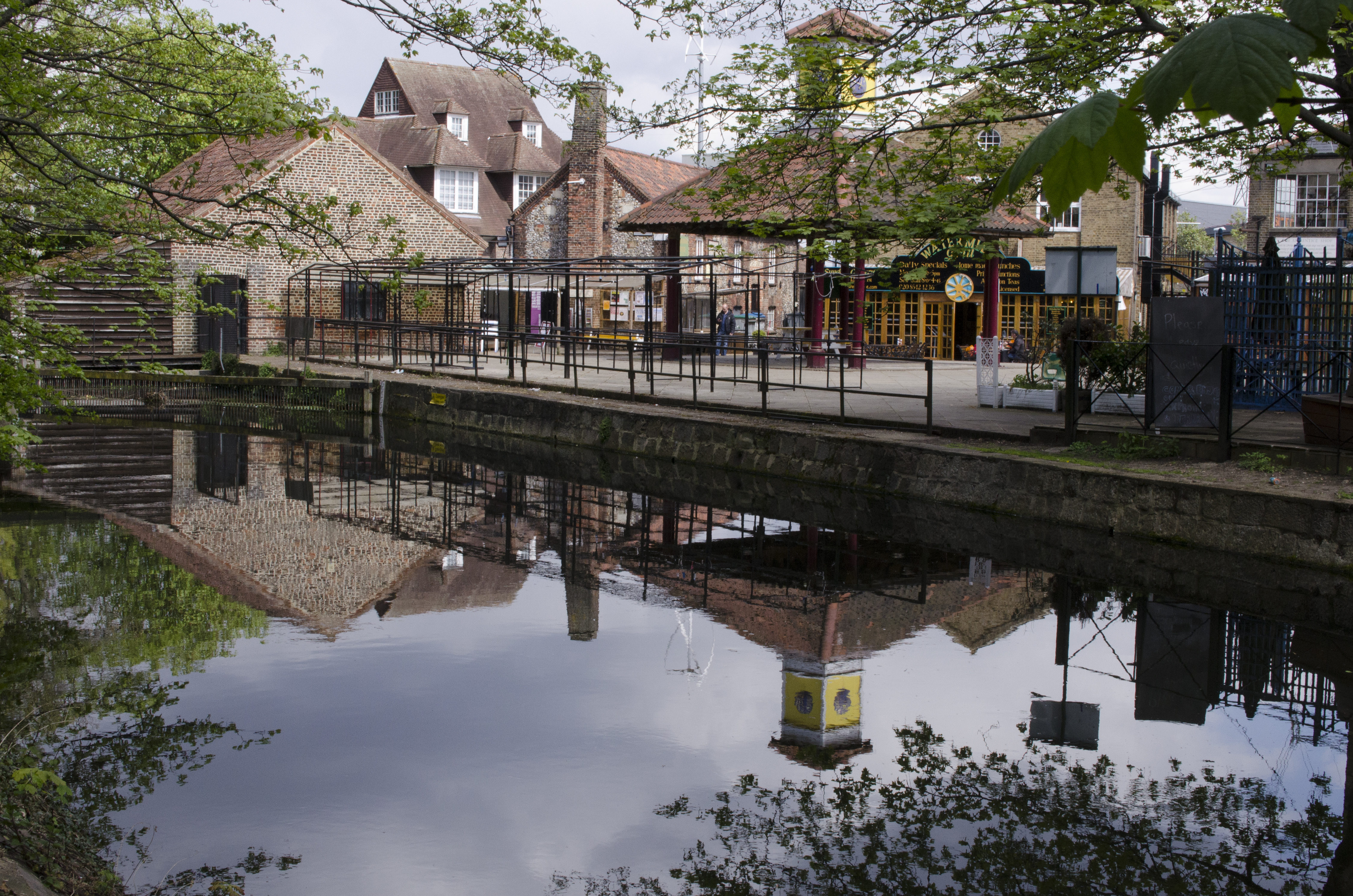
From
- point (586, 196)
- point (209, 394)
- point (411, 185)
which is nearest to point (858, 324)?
point (209, 394)

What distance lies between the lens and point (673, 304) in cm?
2566

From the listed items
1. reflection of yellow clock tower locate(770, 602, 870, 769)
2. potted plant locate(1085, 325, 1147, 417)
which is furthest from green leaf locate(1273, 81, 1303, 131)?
potted plant locate(1085, 325, 1147, 417)

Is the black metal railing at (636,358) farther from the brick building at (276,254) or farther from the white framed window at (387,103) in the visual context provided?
the white framed window at (387,103)

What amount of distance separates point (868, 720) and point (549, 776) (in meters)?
1.88

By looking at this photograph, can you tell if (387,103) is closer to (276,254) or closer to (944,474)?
(276,254)

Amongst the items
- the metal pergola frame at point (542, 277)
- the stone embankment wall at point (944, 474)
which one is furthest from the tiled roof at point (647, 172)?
the stone embankment wall at point (944, 474)

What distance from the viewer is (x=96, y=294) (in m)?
25.1

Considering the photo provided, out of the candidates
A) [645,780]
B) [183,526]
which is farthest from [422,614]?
[183,526]

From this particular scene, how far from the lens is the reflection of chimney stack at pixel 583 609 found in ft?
27.4

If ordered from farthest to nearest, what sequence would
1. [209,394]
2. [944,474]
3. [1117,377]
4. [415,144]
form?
1. [415,144]
2. [209,394]
3. [1117,377]
4. [944,474]

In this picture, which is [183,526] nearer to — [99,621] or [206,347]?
[99,621]

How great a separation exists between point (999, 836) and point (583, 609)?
15.3 ft

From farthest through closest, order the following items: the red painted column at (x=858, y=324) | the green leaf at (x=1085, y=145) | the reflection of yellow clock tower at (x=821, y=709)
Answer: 1. the red painted column at (x=858, y=324)
2. the reflection of yellow clock tower at (x=821, y=709)
3. the green leaf at (x=1085, y=145)

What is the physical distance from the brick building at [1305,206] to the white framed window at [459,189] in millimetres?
27947
